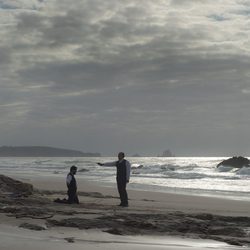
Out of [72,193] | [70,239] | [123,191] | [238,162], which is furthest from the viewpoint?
[238,162]

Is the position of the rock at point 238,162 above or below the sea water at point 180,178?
above

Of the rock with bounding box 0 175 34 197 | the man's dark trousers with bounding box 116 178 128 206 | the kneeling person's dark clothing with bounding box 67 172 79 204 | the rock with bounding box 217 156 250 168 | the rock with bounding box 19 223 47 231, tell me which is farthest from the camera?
the rock with bounding box 217 156 250 168

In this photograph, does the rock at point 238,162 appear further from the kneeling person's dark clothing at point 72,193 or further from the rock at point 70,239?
the rock at point 70,239

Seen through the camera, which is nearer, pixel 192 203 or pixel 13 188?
pixel 13 188

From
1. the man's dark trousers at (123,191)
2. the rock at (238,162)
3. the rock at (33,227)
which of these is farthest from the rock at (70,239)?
the rock at (238,162)

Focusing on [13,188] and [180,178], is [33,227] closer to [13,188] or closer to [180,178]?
[13,188]

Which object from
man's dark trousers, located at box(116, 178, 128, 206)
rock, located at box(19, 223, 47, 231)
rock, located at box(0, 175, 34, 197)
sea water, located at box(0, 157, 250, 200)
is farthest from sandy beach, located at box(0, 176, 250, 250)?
sea water, located at box(0, 157, 250, 200)

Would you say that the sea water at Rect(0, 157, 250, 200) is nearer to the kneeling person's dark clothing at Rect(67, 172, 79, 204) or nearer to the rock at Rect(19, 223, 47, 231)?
the kneeling person's dark clothing at Rect(67, 172, 79, 204)

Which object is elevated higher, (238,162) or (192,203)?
(238,162)

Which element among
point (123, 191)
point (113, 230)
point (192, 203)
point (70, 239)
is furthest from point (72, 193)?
point (70, 239)

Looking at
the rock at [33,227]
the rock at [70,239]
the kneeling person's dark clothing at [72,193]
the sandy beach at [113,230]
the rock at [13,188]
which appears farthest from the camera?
the rock at [13,188]

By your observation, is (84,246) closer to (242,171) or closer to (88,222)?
(88,222)

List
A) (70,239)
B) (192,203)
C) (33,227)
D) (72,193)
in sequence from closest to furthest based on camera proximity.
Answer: (70,239) → (33,227) → (72,193) → (192,203)

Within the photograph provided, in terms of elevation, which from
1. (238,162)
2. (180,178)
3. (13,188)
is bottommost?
(180,178)
